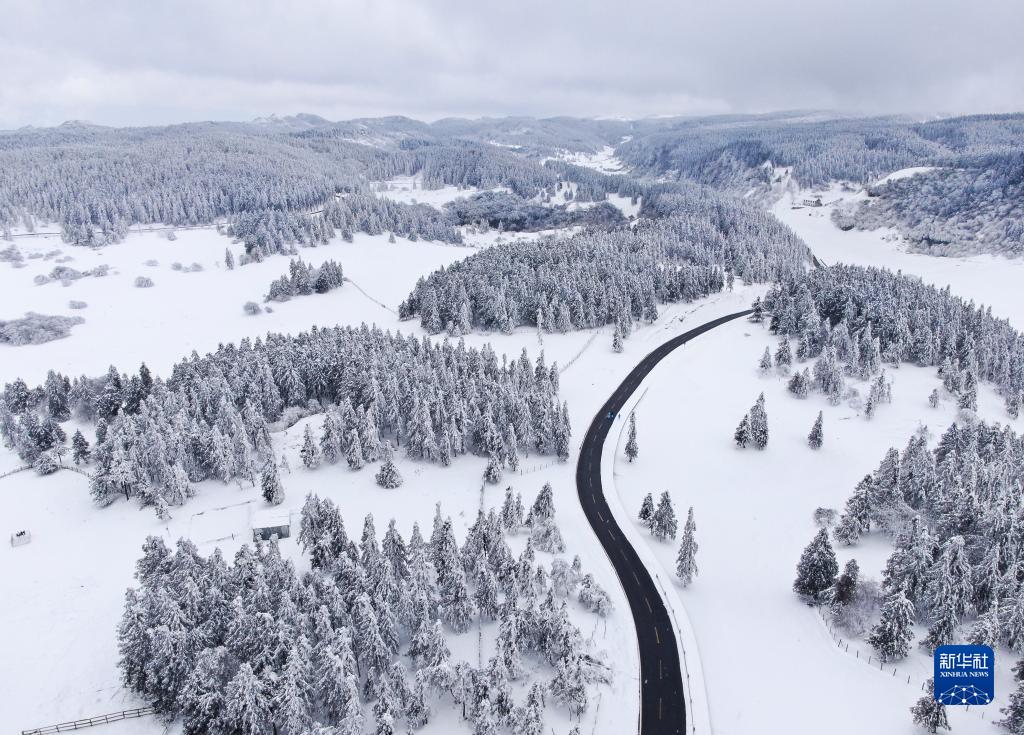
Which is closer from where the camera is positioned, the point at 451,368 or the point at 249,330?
the point at 451,368

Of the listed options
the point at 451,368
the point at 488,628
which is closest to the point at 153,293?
the point at 451,368

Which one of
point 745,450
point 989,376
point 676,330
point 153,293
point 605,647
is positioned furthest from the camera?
point 153,293

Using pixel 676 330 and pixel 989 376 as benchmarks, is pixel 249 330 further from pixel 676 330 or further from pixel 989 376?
pixel 989 376

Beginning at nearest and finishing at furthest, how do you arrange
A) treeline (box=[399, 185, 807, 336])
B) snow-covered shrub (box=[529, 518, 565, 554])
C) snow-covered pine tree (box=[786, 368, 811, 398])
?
snow-covered shrub (box=[529, 518, 565, 554]) → snow-covered pine tree (box=[786, 368, 811, 398]) → treeline (box=[399, 185, 807, 336])

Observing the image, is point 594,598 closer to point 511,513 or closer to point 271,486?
point 511,513

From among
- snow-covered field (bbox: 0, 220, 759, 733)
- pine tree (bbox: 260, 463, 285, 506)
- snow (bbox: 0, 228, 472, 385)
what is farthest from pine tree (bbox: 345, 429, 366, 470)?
snow (bbox: 0, 228, 472, 385)

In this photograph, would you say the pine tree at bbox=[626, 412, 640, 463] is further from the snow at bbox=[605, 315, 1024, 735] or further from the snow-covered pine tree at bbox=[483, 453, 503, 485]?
the snow-covered pine tree at bbox=[483, 453, 503, 485]
